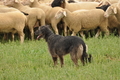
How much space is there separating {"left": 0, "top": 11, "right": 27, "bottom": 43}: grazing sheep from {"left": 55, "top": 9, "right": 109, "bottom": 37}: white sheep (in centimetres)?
129

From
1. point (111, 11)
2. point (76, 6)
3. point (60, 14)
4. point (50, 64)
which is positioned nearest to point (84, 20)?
point (60, 14)

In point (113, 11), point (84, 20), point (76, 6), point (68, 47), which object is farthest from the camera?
point (76, 6)

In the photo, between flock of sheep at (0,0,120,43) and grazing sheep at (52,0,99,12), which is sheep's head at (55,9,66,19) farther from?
grazing sheep at (52,0,99,12)

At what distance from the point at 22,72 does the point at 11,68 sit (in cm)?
76

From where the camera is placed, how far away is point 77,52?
31.6ft

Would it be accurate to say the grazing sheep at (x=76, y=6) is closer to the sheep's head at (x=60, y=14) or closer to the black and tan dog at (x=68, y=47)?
the sheep's head at (x=60, y=14)

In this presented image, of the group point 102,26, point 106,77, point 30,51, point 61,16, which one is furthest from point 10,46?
point 106,77

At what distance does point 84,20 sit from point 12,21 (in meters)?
2.62

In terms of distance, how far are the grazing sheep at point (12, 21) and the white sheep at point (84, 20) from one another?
1.29 m

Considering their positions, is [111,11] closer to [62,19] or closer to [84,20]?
[84,20]

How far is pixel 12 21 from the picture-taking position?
14.6 metres

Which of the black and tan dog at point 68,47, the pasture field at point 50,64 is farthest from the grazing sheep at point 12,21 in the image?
the black and tan dog at point 68,47

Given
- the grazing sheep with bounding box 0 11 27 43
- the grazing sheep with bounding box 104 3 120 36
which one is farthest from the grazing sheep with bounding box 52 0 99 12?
the grazing sheep with bounding box 0 11 27 43

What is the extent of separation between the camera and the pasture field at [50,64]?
8.93m
